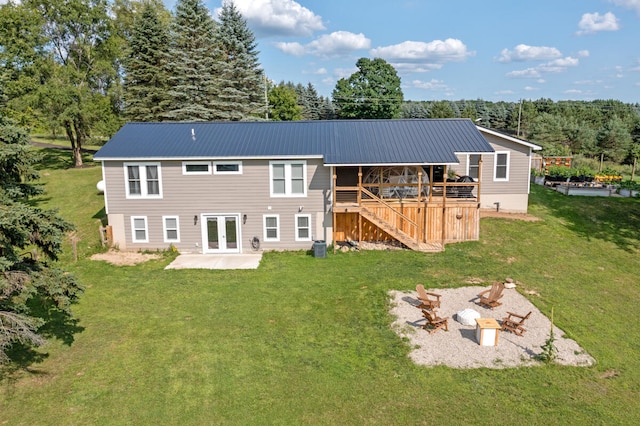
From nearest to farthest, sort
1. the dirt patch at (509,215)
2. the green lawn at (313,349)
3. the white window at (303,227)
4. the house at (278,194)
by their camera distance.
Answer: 1. the green lawn at (313,349)
2. the house at (278,194)
3. the white window at (303,227)
4. the dirt patch at (509,215)

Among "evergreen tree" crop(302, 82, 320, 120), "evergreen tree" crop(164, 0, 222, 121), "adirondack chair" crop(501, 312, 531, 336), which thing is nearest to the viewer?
"adirondack chair" crop(501, 312, 531, 336)

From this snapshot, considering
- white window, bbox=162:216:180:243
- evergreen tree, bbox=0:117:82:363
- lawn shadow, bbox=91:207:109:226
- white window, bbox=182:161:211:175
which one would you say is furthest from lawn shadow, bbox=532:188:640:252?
lawn shadow, bbox=91:207:109:226

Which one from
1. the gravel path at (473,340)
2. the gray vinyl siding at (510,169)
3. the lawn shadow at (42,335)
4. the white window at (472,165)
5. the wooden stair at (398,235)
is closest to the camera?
the lawn shadow at (42,335)

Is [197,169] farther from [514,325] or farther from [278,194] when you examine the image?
[514,325]

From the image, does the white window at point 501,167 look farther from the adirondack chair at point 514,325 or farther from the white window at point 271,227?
the adirondack chair at point 514,325

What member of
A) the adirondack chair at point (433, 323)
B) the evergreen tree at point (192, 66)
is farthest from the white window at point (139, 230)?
the evergreen tree at point (192, 66)

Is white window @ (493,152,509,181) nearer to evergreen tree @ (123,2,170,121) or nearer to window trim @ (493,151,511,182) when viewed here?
window trim @ (493,151,511,182)

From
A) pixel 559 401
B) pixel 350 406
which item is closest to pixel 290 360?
pixel 350 406

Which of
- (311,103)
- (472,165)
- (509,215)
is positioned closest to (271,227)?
(472,165)
